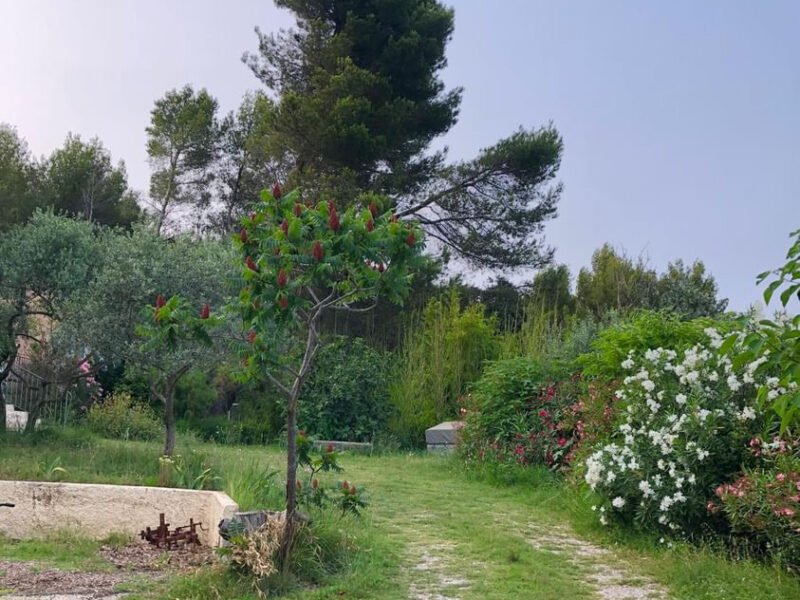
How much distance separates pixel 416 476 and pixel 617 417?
3.86m

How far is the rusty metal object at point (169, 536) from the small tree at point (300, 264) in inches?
56.2

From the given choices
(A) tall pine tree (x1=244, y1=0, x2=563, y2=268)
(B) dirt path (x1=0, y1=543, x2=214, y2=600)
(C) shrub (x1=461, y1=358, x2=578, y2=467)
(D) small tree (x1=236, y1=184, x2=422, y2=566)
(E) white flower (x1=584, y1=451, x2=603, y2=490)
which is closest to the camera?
(B) dirt path (x1=0, y1=543, x2=214, y2=600)

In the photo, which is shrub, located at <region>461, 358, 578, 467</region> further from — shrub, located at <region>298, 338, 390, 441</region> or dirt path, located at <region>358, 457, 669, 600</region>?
shrub, located at <region>298, 338, 390, 441</region>

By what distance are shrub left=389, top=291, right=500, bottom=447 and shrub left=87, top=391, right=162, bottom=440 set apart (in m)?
4.42

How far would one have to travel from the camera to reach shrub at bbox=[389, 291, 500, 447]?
51.4ft

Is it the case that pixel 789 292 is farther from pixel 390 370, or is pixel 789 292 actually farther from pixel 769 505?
pixel 390 370

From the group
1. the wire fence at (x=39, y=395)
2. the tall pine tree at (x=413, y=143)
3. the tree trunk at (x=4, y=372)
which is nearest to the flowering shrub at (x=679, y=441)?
the wire fence at (x=39, y=395)

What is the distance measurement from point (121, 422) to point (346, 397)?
3994 mm

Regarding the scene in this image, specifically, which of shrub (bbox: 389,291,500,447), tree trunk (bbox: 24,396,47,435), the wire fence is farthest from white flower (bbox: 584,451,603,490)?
shrub (bbox: 389,291,500,447)

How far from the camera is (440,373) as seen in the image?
15.7m

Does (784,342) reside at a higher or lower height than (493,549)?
higher

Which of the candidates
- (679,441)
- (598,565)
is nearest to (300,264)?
(598,565)

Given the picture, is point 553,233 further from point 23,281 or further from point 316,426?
point 23,281

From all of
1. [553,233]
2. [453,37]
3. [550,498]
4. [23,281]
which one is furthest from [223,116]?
[550,498]
